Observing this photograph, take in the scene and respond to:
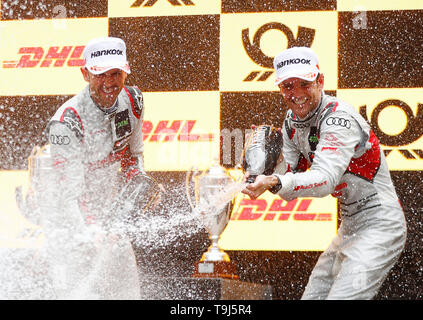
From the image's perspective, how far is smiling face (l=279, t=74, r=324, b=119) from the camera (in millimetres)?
2641

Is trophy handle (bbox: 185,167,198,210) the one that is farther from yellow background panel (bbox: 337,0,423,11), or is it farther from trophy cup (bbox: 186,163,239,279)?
yellow background panel (bbox: 337,0,423,11)

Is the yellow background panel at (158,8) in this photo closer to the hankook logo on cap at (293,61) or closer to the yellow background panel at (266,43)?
the yellow background panel at (266,43)

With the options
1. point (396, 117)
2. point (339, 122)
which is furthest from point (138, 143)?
point (396, 117)

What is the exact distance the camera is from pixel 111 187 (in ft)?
10.1

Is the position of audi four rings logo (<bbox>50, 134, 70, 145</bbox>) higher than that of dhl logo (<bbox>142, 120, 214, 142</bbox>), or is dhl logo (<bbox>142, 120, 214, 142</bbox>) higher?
audi four rings logo (<bbox>50, 134, 70, 145</bbox>)

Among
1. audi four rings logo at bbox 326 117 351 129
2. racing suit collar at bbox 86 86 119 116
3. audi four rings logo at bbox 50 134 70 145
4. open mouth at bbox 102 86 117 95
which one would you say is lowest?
audi four rings logo at bbox 50 134 70 145

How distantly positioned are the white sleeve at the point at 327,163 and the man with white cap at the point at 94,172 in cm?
83

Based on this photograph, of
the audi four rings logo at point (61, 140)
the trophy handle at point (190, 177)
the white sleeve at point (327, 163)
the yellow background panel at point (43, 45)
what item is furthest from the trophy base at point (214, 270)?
the yellow background panel at point (43, 45)

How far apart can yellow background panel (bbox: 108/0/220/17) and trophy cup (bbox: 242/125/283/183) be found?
749 mm

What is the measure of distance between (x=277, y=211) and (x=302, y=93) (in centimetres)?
75

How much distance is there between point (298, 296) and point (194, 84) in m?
1.04

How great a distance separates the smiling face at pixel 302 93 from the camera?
8.66ft

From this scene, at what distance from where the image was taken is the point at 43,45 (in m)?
3.46

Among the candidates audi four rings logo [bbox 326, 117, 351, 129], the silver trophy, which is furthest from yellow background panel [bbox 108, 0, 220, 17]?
audi four rings logo [bbox 326, 117, 351, 129]
